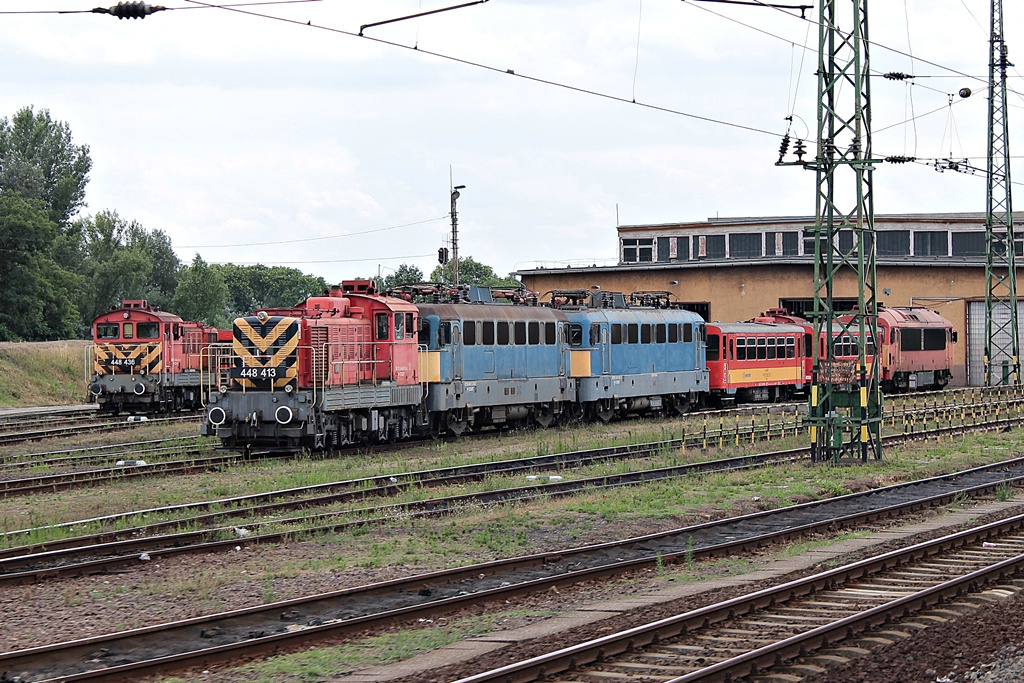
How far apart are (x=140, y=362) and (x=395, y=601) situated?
30114 mm

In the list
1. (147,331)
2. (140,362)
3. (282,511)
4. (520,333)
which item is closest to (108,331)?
(147,331)

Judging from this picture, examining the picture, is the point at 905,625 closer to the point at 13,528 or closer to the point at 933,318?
the point at 13,528

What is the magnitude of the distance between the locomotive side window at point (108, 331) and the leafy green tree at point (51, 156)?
185 feet

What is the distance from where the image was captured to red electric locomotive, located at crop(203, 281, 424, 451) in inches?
987

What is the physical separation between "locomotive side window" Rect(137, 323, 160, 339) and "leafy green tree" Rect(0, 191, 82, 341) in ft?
71.1

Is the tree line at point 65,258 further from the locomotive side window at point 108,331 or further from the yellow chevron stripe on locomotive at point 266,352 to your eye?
the yellow chevron stripe on locomotive at point 266,352

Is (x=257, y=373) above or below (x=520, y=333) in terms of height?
below

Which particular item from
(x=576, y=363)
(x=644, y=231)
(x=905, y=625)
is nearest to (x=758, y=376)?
(x=576, y=363)

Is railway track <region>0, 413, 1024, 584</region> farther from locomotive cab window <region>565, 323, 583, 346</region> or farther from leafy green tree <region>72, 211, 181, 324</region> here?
leafy green tree <region>72, 211, 181, 324</region>

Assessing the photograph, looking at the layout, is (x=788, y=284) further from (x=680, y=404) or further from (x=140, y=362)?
(x=140, y=362)

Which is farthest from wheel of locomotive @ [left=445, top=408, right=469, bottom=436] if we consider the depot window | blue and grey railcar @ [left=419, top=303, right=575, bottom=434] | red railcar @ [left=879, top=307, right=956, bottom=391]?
Answer: the depot window

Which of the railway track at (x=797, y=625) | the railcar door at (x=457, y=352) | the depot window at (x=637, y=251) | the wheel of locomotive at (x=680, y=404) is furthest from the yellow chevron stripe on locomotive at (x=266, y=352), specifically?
the depot window at (x=637, y=251)

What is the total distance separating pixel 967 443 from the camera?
29.6 metres

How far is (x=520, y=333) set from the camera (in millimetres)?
32031
